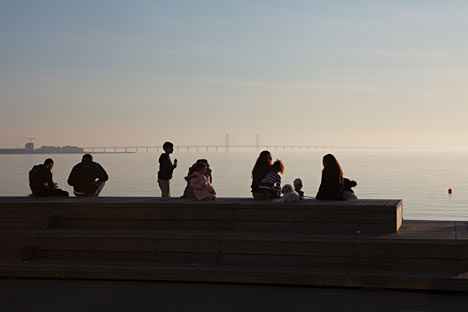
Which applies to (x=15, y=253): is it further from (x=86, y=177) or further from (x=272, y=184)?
(x=272, y=184)

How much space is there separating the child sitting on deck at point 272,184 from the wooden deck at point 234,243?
0.97 metres

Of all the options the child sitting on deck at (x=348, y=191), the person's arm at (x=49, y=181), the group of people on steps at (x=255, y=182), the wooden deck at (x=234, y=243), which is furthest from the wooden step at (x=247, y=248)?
the person's arm at (x=49, y=181)

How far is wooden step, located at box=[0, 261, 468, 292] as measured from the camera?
31.7ft

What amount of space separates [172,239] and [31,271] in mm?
2433

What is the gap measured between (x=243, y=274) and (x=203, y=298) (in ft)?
3.20

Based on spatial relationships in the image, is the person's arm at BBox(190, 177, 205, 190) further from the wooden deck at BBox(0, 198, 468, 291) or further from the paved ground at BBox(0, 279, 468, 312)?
the paved ground at BBox(0, 279, 468, 312)

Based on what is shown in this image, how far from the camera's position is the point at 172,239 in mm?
11094

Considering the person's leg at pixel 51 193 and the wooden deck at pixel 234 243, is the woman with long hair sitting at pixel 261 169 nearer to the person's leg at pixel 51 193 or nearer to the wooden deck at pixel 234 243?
the wooden deck at pixel 234 243

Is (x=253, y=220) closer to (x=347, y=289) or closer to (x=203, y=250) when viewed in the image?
(x=203, y=250)

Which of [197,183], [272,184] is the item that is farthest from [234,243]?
[272,184]

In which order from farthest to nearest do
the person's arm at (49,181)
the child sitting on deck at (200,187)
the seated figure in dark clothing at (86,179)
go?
1. the seated figure in dark clothing at (86,179)
2. the person's arm at (49,181)
3. the child sitting on deck at (200,187)

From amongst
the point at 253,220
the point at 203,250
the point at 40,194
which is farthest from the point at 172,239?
the point at 40,194

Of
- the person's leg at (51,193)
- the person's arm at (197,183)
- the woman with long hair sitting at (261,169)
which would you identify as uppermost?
the woman with long hair sitting at (261,169)

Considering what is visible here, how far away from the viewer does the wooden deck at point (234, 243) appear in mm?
10062
